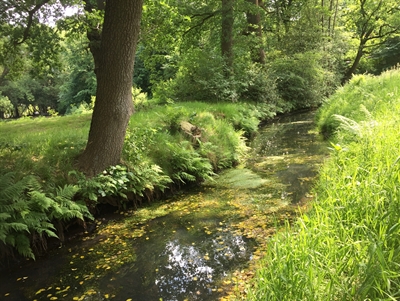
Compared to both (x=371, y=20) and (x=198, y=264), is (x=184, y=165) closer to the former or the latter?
(x=198, y=264)

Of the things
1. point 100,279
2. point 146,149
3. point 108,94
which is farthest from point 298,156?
point 100,279

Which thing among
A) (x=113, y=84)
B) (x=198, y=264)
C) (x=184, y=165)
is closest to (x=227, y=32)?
(x=184, y=165)

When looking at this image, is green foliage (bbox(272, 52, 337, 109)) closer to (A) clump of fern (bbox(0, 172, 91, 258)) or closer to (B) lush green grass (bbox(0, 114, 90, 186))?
(B) lush green grass (bbox(0, 114, 90, 186))

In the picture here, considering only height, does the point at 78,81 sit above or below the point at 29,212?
above

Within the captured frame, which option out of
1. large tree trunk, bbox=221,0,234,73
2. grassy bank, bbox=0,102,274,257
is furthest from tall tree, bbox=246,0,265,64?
grassy bank, bbox=0,102,274,257

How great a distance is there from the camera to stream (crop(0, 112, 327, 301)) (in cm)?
359

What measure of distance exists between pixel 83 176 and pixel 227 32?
1195 centimetres

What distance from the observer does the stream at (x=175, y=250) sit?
11.8ft

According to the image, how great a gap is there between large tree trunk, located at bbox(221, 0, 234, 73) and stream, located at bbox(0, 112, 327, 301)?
954 cm

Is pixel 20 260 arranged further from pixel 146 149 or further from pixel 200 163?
pixel 200 163

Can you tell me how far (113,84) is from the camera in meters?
5.76

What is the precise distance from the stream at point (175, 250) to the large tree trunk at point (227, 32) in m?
9.54

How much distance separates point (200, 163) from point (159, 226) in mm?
2412

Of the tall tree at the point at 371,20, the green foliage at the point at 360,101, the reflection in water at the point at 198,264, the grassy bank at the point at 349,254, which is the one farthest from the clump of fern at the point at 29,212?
the tall tree at the point at 371,20
